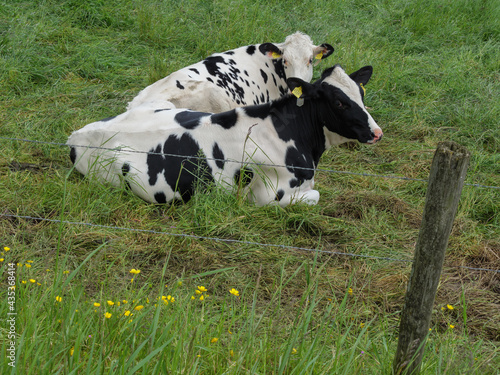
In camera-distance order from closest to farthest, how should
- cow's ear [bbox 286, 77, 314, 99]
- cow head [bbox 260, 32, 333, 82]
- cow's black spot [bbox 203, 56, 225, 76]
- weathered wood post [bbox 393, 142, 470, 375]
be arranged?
weathered wood post [bbox 393, 142, 470, 375]
cow's ear [bbox 286, 77, 314, 99]
cow's black spot [bbox 203, 56, 225, 76]
cow head [bbox 260, 32, 333, 82]

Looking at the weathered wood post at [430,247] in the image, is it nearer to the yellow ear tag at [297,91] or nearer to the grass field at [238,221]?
the grass field at [238,221]

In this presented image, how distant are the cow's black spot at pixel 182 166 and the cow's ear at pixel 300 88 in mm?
970

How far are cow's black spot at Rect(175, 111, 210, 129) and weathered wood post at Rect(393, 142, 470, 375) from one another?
112 inches

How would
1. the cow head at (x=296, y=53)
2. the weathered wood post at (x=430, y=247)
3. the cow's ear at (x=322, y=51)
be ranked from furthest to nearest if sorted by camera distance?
1. the cow's ear at (x=322, y=51)
2. the cow head at (x=296, y=53)
3. the weathered wood post at (x=430, y=247)

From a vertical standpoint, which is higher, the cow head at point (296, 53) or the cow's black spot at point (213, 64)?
the cow head at point (296, 53)

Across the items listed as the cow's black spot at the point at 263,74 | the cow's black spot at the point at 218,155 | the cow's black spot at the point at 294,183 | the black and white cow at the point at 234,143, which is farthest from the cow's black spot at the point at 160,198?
the cow's black spot at the point at 263,74

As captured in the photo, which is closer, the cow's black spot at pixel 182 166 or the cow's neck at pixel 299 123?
the cow's black spot at pixel 182 166

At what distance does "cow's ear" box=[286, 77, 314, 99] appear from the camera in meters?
5.16

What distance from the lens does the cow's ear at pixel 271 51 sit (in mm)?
6996

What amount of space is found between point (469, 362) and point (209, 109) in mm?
4014

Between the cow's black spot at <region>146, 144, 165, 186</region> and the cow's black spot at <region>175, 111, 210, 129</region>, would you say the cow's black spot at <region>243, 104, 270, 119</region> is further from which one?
the cow's black spot at <region>146, 144, 165, 186</region>

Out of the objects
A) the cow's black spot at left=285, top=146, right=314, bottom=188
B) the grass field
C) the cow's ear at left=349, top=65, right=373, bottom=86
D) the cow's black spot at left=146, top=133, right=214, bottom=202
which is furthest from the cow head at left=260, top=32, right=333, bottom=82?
the cow's black spot at left=146, top=133, right=214, bottom=202

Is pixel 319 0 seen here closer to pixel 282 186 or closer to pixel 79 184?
pixel 282 186

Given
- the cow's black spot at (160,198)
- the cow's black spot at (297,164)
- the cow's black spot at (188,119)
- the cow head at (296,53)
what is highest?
the cow head at (296,53)
